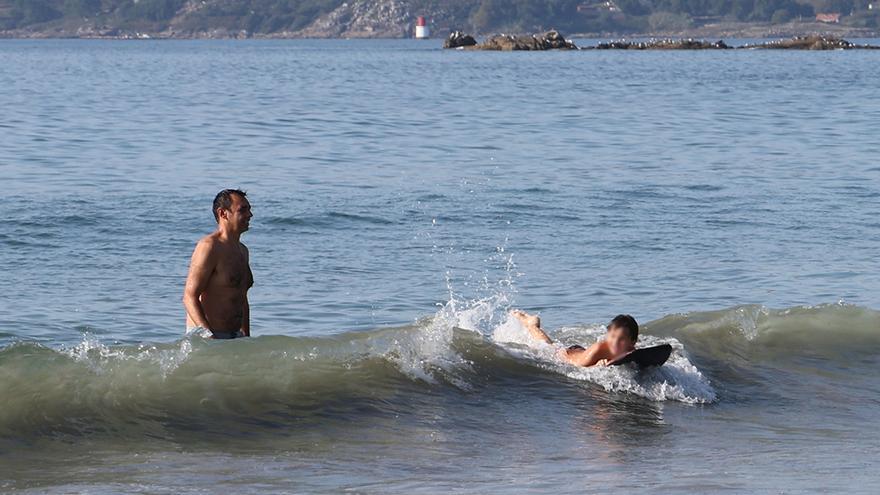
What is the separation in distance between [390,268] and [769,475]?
8.11 meters

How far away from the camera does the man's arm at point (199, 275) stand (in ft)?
30.5

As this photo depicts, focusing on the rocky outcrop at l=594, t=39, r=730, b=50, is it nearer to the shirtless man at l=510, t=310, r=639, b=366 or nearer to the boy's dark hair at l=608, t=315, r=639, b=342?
the shirtless man at l=510, t=310, r=639, b=366

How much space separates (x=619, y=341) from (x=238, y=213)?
10.2ft

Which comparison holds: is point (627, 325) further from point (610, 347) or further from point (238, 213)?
point (238, 213)

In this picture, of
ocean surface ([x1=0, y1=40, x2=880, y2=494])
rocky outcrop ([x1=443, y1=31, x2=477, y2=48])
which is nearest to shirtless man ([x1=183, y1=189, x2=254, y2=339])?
ocean surface ([x1=0, y1=40, x2=880, y2=494])

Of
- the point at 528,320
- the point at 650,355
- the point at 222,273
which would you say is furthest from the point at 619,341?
the point at 222,273

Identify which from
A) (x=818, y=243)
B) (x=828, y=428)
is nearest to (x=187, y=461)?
(x=828, y=428)

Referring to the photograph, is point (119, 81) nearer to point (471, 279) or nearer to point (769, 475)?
point (471, 279)

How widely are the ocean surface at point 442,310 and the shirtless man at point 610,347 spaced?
19 centimetres

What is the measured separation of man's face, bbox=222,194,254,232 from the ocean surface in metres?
1.14

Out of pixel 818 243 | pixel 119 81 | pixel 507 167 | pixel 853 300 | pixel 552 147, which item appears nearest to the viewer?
pixel 853 300

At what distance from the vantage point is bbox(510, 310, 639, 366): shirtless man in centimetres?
1046

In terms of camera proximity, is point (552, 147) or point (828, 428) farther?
point (552, 147)

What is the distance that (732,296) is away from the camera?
47.2 feet
